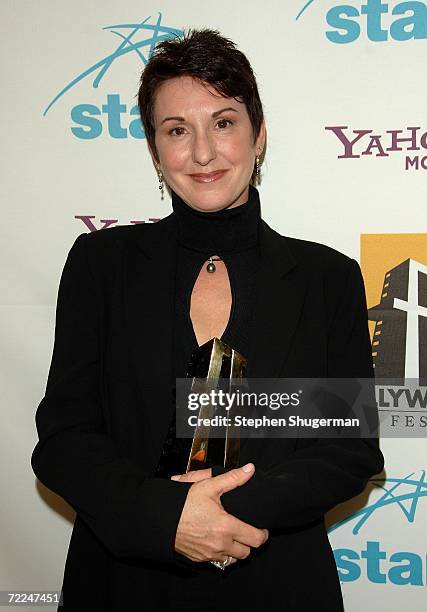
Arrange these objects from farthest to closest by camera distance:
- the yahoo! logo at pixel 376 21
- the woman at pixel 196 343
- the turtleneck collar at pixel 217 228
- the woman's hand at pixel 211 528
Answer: the yahoo! logo at pixel 376 21, the turtleneck collar at pixel 217 228, the woman at pixel 196 343, the woman's hand at pixel 211 528

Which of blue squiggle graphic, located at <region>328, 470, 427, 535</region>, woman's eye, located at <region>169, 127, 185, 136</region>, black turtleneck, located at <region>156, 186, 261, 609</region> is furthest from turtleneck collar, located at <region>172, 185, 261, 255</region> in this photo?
blue squiggle graphic, located at <region>328, 470, 427, 535</region>

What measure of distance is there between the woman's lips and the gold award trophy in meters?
0.29

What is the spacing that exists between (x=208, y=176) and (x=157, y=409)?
0.40m

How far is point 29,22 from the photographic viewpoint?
1660 millimetres

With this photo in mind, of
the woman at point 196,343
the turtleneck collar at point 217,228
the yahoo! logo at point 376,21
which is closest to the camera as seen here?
the woman at point 196,343

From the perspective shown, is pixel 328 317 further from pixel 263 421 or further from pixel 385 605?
pixel 385 605

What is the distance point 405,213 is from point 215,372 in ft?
2.27

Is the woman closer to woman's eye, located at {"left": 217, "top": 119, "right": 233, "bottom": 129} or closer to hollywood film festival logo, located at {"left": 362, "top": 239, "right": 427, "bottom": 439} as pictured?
woman's eye, located at {"left": 217, "top": 119, "right": 233, "bottom": 129}

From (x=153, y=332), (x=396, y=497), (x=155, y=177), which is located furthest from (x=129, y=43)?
(x=396, y=497)

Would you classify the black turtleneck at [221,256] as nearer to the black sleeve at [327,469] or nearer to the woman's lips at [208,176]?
the woman's lips at [208,176]

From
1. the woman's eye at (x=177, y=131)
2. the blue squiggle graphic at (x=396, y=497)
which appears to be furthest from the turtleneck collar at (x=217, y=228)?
Answer: the blue squiggle graphic at (x=396, y=497)

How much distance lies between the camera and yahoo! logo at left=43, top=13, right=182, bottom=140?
1627 millimetres

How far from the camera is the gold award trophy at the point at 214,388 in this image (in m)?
1.10

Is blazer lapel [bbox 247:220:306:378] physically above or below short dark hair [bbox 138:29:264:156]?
below
